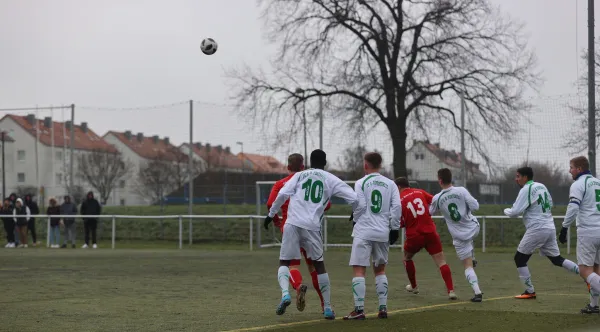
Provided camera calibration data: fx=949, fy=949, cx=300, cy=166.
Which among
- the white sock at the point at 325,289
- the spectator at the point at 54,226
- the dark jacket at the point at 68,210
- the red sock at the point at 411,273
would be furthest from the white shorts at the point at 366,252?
the dark jacket at the point at 68,210

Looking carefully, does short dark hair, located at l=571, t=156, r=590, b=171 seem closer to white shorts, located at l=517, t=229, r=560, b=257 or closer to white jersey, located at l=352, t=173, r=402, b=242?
white shorts, located at l=517, t=229, r=560, b=257

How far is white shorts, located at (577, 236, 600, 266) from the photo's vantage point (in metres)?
11.3

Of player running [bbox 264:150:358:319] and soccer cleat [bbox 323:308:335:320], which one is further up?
player running [bbox 264:150:358:319]

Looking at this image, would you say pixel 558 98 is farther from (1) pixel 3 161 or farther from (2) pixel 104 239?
(1) pixel 3 161

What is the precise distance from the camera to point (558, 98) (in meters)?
28.6

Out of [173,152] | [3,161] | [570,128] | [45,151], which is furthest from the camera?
[3,161]

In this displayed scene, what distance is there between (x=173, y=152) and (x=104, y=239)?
5.09m

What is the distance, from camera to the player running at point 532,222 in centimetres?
1288

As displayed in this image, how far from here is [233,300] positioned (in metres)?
12.6

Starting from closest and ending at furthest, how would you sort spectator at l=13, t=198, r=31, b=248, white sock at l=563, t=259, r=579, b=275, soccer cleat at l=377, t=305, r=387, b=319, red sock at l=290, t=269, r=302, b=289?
soccer cleat at l=377, t=305, r=387, b=319
red sock at l=290, t=269, r=302, b=289
white sock at l=563, t=259, r=579, b=275
spectator at l=13, t=198, r=31, b=248

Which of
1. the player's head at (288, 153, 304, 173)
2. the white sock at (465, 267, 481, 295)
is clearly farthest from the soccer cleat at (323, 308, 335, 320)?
the white sock at (465, 267, 481, 295)

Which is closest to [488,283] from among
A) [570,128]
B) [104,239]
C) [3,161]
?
[570,128]

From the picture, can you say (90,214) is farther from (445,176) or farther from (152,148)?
(445,176)

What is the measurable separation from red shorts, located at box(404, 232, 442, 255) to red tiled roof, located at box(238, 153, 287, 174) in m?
19.7
